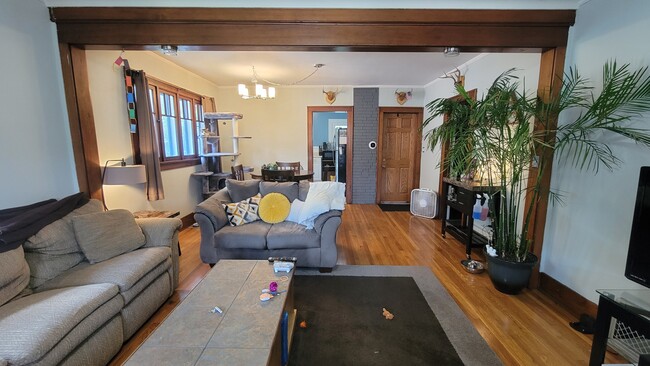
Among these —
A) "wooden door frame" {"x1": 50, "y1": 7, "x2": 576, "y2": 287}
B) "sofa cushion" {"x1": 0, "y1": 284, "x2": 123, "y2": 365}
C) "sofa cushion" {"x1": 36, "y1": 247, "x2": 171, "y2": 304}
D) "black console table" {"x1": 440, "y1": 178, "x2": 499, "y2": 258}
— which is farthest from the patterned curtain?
"black console table" {"x1": 440, "y1": 178, "x2": 499, "y2": 258}

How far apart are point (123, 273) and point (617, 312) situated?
114 inches

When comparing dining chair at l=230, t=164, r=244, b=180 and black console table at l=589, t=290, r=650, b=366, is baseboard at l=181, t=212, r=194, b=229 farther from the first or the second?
black console table at l=589, t=290, r=650, b=366

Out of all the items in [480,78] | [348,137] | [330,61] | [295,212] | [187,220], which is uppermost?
[330,61]

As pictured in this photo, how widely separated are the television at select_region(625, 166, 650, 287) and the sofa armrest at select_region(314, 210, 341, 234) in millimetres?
1999

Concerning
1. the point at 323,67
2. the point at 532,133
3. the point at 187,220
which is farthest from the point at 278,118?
the point at 532,133

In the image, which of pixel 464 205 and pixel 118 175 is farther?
pixel 464 205

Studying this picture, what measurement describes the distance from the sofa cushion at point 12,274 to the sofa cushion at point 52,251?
0.37 ft

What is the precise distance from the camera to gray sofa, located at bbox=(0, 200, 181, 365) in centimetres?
128

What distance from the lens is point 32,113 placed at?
212 cm

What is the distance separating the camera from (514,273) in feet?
7.62

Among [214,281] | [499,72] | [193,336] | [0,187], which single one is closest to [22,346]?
[193,336]

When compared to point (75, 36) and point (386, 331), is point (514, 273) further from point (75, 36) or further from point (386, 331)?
point (75, 36)

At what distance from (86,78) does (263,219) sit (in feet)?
6.91

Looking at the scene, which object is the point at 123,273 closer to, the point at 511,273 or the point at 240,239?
the point at 240,239
